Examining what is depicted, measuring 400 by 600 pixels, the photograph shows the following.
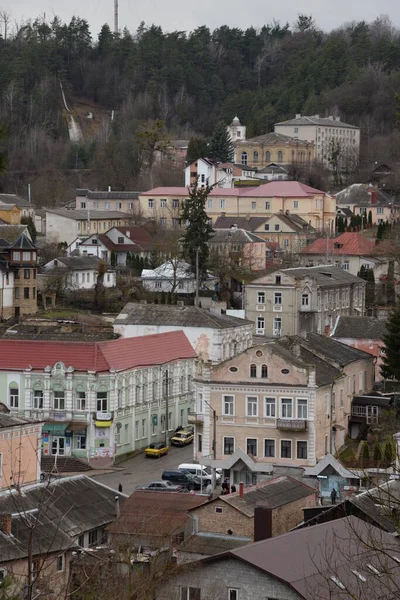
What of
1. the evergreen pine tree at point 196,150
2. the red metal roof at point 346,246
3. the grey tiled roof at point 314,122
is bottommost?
the red metal roof at point 346,246

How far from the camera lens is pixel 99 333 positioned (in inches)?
2400

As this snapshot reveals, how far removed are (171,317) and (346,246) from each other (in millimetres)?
23875

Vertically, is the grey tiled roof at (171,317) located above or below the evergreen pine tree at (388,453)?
above

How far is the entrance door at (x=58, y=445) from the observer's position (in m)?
48.1

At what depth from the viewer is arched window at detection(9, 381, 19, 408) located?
163 ft

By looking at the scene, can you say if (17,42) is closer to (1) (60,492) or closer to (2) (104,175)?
(2) (104,175)

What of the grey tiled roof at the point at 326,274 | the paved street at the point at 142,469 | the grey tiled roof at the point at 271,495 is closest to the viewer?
the grey tiled roof at the point at 271,495

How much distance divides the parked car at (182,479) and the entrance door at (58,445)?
19.4ft

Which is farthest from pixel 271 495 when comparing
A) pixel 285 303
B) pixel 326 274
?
pixel 326 274

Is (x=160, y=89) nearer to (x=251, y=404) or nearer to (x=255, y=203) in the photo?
(x=255, y=203)

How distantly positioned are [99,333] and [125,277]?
1626cm

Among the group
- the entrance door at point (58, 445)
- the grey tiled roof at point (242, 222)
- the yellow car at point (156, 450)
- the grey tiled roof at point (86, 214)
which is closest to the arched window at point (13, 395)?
the entrance door at point (58, 445)

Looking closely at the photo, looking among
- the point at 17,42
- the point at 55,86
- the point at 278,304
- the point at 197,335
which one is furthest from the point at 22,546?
the point at 17,42

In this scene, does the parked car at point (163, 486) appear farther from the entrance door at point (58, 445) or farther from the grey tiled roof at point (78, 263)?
the grey tiled roof at point (78, 263)
